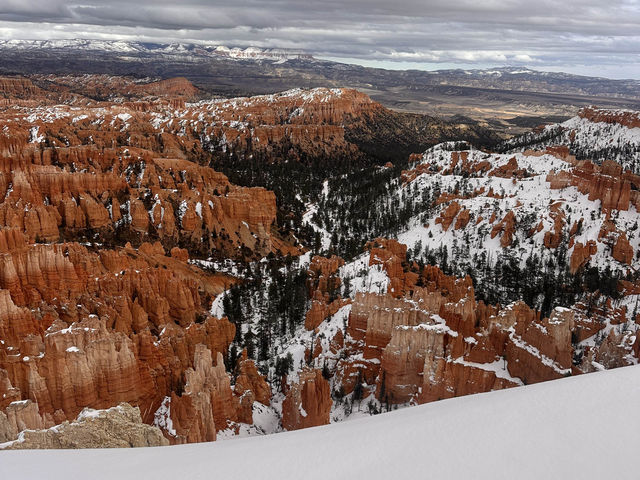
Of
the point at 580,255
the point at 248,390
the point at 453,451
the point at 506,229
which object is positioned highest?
the point at 453,451

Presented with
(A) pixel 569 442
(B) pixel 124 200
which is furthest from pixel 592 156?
(A) pixel 569 442

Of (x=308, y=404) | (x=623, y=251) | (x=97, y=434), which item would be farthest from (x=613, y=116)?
(x=97, y=434)

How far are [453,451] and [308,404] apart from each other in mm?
19159

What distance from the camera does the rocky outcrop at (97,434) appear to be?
1652 centimetres

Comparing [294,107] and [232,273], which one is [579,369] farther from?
[294,107]

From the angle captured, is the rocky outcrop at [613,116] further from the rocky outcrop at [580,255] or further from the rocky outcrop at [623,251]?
the rocky outcrop at [580,255]

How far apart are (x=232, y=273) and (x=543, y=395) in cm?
A: 5059

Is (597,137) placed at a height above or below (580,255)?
above

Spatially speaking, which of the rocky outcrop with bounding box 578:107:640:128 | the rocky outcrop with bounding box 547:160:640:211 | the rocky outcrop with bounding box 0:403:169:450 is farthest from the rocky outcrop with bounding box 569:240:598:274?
the rocky outcrop with bounding box 578:107:640:128

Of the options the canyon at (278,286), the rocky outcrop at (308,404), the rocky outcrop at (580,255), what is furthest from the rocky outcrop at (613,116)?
the rocky outcrop at (308,404)

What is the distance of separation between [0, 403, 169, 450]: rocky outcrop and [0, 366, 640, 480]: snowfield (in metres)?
1.71

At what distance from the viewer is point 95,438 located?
17438 millimetres

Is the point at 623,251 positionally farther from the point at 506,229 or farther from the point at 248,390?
the point at 248,390

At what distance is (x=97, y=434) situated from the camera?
57.3 feet
